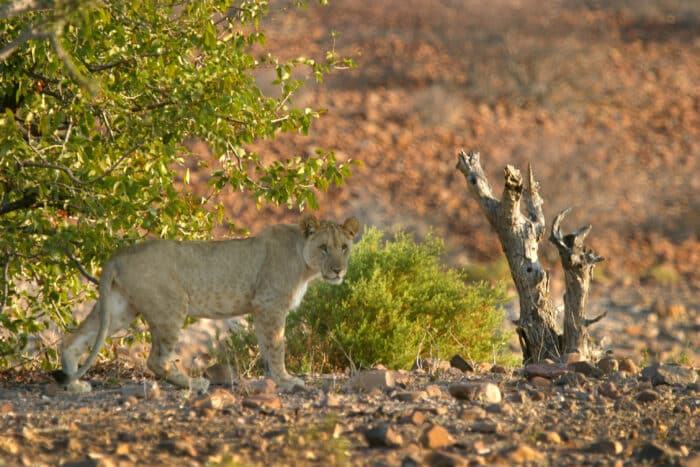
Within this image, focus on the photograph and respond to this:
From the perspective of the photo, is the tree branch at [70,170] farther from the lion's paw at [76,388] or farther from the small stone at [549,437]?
the small stone at [549,437]

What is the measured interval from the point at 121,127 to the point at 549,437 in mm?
4357

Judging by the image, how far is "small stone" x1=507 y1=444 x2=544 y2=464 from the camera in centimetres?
519

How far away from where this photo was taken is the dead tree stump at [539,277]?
28.4ft

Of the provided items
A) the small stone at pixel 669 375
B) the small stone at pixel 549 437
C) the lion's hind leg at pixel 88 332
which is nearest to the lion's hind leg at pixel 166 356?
the lion's hind leg at pixel 88 332

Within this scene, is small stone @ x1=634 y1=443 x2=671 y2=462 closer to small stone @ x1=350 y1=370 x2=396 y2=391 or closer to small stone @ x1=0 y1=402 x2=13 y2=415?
small stone @ x1=350 y1=370 x2=396 y2=391

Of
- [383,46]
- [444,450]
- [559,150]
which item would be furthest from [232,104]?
[383,46]

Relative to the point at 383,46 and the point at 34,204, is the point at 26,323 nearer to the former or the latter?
the point at 34,204

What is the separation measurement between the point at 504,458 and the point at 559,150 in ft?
67.3

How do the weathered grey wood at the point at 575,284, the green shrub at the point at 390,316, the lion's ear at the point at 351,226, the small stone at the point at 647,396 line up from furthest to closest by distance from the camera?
the green shrub at the point at 390,316 → the weathered grey wood at the point at 575,284 → the lion's ear at the point at 351,226 → the small stone at the point at 647,396

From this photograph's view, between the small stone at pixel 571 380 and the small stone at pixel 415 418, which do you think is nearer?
the small stone at pixel 415 418

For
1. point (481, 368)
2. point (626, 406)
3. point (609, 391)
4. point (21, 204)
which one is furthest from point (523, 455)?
point (21, 204)

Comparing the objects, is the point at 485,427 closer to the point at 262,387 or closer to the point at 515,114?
the point at 262,387

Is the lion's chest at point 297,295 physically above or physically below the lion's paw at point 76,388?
above

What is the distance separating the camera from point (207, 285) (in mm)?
7336
